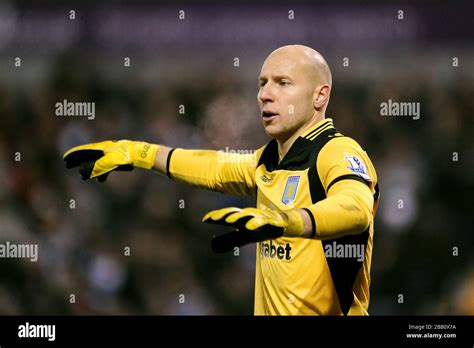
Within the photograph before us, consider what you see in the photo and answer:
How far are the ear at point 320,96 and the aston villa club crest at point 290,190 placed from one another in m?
0.36

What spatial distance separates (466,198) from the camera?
17.3ft

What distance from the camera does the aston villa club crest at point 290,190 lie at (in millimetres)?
3295

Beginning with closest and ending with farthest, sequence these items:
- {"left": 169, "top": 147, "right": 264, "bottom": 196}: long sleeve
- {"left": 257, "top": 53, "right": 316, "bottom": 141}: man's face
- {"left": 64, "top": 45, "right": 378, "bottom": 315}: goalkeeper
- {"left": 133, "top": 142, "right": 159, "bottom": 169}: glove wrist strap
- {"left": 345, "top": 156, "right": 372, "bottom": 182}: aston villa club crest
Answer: {"left": 345, "top": 156, "right": 372, "bottom": 182}: aston villa club crest < {"left": 64, "top": 45, "right": 378, "bottom": 315}: goalkeeper < {"left": 257, "top": 53, "right": 316, "bottom": 141}: man's face < {"left": 169, "top": 147, "right": 264, "bottom": 196}: long sleeve < {"left": 133, "top": 142, "right": 159, "bottom": 169}: glove wrist strap

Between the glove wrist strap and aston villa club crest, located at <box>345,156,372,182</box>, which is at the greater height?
the glove wrist strap

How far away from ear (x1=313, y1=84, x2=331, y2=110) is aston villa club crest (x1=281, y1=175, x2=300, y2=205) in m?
0.36

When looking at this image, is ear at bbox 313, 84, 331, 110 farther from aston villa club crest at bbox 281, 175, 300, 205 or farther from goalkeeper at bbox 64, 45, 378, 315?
aston villa club crest at bbox 281, 175, 300, 205

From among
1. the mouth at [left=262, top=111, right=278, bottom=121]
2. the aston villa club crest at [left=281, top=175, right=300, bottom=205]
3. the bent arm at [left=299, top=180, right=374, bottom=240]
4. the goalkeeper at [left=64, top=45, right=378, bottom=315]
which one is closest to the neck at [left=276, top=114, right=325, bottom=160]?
the goalkeeper at [left=64, top=45, right=378, bottom=315]

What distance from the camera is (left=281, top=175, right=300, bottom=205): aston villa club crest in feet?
10.8

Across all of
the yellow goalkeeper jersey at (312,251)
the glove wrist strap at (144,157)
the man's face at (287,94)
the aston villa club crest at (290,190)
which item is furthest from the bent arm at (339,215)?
the glove wrist strap at (144,157)

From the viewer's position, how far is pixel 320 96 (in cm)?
349

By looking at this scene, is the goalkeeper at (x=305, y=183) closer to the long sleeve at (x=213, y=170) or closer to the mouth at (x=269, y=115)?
the mouth at (x=269, y=115)

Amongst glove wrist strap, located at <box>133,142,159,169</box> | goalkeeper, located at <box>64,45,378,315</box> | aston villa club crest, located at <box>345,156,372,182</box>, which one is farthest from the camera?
glove wrist strap, located at <box>133,142,159,169</box>
